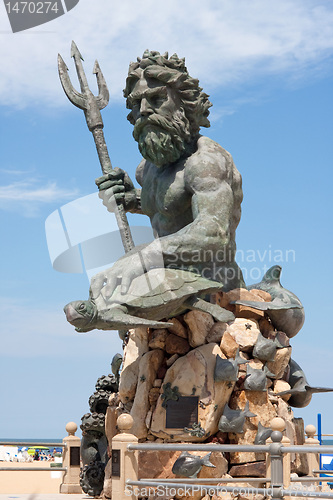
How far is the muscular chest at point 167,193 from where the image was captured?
739cm

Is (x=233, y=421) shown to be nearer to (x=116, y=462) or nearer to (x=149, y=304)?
(x=116, y=462)

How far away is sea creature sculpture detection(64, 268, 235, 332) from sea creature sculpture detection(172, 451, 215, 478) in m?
1.16

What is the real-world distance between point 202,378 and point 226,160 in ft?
6.49

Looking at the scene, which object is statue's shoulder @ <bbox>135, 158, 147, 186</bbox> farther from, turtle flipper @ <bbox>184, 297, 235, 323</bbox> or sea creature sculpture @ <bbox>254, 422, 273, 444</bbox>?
sea creature sculpture @ <bbox>254, 422, 273, 444</bbox>

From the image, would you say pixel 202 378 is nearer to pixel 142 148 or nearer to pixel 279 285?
pixel 279 285

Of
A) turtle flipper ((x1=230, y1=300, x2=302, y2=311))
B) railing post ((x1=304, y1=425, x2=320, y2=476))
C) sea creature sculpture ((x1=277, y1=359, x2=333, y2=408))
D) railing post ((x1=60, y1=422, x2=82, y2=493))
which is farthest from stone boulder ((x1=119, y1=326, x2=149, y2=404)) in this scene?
railing post ((x1=60, y1=422, x2=82, y2=493))

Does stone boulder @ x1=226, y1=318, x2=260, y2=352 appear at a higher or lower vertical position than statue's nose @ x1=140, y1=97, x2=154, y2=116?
lower

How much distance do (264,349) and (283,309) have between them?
1.65 ft

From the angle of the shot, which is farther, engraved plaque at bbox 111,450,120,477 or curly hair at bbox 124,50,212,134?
curly hair at bbox 124,50,212,134

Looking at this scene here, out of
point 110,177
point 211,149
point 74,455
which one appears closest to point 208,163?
point 211,149

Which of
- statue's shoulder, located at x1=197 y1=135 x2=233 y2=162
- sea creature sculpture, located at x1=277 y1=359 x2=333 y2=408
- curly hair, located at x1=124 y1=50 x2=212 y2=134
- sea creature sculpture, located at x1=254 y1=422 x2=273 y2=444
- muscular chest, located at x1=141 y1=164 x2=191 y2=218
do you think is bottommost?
sea creature sculpture, located at x1=254 y1=422 x2=273 y2=444

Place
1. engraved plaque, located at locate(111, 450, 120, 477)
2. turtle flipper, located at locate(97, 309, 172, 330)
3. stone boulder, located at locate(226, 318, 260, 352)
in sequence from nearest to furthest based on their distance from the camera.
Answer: turtle flipper, located at locate(97, 309, 172, 330), engraved plaque, located at locate(111, 450, 120, 477), stone boulder, located at locate(226, 318, 260, 352)

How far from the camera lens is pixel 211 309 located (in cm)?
703

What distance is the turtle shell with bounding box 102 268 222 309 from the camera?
6664 millimetres
